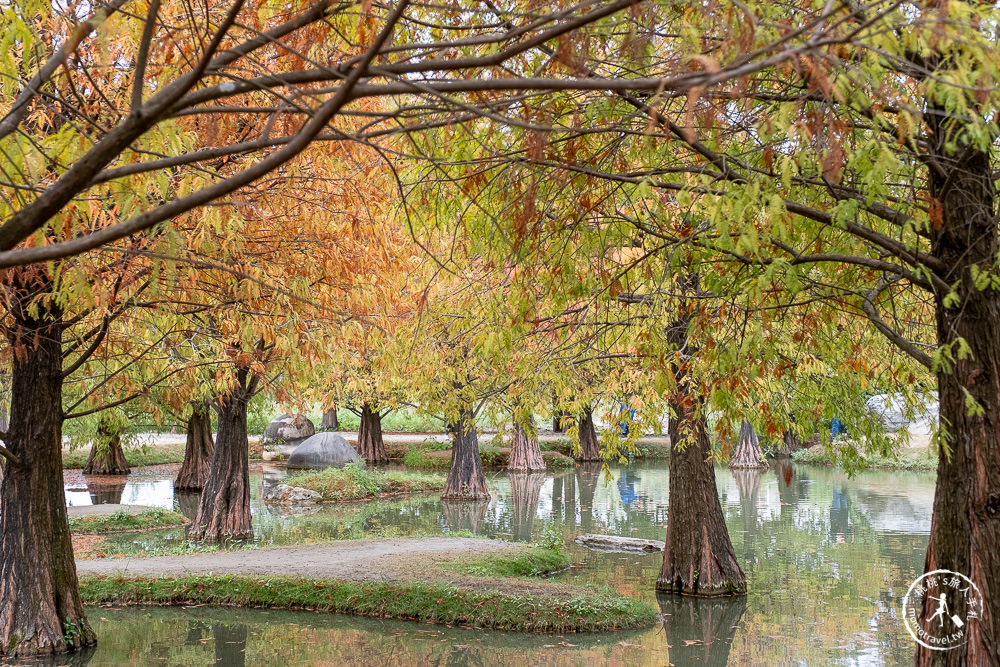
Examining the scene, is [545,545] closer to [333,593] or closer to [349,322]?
[333,593]

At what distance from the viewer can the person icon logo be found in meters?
5.30

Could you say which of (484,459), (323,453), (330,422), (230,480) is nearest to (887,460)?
(484,459)

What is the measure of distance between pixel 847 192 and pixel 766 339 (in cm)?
121

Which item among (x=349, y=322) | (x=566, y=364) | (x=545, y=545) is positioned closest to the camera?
(x=349, y=322)

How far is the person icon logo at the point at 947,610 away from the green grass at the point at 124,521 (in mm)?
18197

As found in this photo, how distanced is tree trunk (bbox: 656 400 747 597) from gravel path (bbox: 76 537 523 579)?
3.57 metres

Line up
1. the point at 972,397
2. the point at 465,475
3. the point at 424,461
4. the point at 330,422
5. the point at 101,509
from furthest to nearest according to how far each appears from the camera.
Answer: the point at 330,422 < the point at 424,461 < the point at 465,475 < the point at 101,509 < the point at 972,397

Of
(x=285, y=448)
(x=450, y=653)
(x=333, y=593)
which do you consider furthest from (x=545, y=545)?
(x=285, y=448)

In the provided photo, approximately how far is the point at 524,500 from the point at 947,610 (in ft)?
66.6

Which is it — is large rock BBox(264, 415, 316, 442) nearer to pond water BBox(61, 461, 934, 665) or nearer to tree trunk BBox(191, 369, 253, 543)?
pond water BBox(61, 461, 934, 665)

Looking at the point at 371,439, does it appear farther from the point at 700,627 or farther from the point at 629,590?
the point at 700,627

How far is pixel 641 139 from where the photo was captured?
6488mm

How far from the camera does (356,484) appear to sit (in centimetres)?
2698

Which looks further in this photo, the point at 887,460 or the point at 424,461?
the point at 887,460
